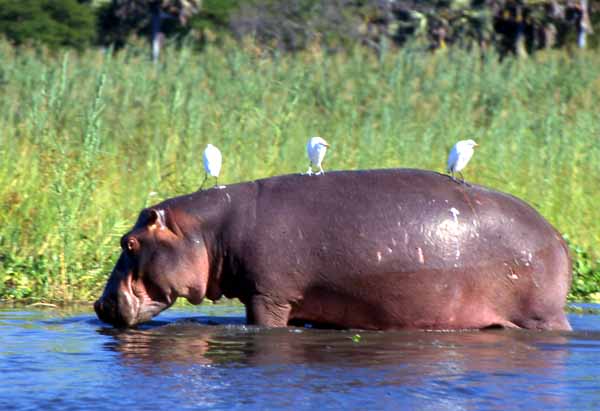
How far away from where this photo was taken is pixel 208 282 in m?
6.61

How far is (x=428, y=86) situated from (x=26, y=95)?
12.5 ft

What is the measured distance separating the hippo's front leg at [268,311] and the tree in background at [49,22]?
65.3ft

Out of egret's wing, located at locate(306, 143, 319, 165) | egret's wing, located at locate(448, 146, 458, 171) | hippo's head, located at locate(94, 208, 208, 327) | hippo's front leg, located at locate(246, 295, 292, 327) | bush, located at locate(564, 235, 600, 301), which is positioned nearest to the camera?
A: hippo's front leg, located at locate(246, 295, 292, 327)

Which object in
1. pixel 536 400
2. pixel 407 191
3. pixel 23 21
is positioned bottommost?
pixel 536 400

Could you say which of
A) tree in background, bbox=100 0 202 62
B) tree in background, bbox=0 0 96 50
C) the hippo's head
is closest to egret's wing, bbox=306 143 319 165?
the hippo's head

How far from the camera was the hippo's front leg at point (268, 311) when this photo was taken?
633cm

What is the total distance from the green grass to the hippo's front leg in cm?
188

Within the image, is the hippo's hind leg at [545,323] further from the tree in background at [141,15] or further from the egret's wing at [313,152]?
the tree in background at [141,15]

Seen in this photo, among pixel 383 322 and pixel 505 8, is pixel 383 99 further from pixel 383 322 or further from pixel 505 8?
pixel 505 8

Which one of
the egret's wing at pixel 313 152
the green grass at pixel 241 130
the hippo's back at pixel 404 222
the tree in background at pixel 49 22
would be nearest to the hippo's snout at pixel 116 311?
the hippo's back at pixel 404 222

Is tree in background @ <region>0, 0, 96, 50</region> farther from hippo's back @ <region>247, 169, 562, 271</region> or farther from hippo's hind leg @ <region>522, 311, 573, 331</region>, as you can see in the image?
hippo's hind leg @ <region>522, 311, 573, 331</region>

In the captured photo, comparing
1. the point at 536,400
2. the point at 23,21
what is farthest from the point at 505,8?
the point at 536,400

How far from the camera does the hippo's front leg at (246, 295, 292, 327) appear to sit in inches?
249

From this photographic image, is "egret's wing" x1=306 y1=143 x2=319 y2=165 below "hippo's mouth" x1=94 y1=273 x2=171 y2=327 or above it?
above
